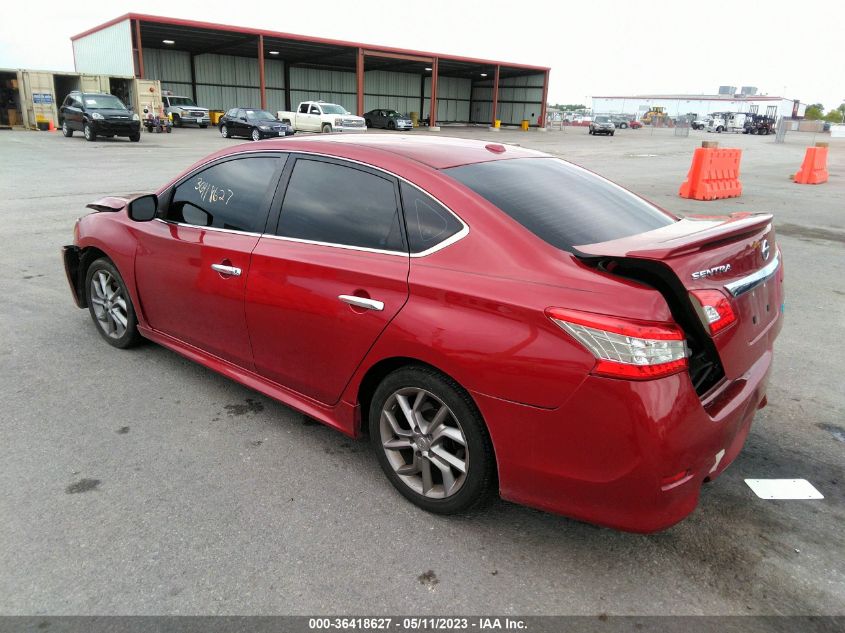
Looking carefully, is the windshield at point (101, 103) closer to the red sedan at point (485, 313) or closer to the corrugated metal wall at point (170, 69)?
the corrugated metal wall at point (170, 69)

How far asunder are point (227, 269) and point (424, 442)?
1.52m

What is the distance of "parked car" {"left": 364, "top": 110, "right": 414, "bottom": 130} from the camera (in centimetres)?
3959

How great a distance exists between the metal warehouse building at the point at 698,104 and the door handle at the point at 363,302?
115 metres

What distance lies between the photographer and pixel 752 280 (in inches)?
102

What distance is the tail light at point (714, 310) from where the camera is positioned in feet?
7.37

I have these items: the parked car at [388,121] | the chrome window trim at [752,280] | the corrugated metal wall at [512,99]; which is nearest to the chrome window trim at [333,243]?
the chrome window trim at [752,280]

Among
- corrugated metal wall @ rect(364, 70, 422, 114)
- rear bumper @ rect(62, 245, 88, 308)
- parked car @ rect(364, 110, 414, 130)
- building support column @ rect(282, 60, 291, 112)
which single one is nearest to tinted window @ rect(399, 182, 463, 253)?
rear bumper @ rect(62, 245, 88, 308)

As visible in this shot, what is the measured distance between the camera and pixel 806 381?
14.2 feet

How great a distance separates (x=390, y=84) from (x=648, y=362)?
186 ft

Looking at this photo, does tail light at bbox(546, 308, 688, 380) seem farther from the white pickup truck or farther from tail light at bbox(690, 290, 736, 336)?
the white pickup truck

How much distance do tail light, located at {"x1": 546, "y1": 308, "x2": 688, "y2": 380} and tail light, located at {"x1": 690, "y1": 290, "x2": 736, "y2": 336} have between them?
141mm

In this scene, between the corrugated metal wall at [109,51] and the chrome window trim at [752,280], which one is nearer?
the chrome window trim at [752,280]

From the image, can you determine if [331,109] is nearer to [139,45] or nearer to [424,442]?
[139,45]

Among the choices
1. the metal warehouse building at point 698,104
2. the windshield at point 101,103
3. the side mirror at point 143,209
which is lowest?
the side mirror at point 143,209
